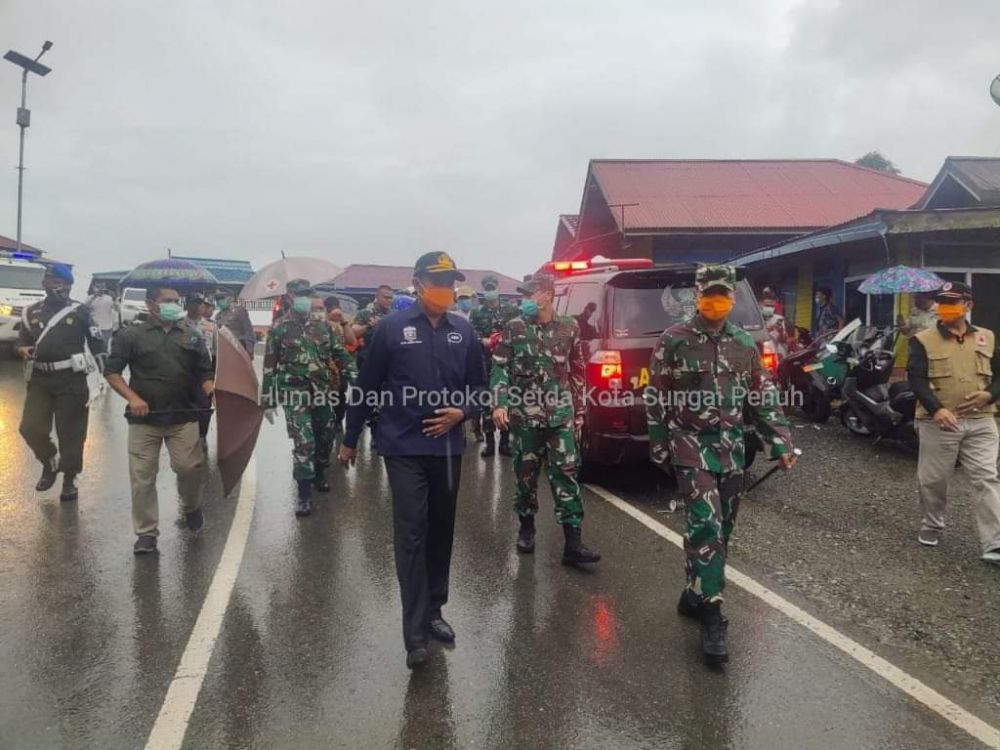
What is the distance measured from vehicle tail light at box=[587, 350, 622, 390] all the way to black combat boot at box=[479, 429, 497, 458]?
8.99 ft

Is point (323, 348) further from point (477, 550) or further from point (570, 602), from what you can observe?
point (570, 602)

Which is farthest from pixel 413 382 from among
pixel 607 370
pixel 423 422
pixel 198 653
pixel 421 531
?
pixel 607 370

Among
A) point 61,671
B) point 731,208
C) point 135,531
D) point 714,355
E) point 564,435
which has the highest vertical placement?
point 731,208

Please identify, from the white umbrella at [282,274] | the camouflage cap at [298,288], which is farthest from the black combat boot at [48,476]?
the white umbrella at [282,274]

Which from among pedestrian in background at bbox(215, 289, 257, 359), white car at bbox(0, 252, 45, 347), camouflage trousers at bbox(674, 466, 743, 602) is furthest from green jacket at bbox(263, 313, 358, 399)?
white car at bbox(0, 252, 45, 347)

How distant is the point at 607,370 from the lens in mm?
5730

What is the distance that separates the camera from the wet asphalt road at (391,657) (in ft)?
9.34

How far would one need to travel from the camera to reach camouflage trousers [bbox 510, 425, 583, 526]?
4625 mm

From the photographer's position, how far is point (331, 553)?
489 cm

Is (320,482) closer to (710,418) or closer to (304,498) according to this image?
(304,498)

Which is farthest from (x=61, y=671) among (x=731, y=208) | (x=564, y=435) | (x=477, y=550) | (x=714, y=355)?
(x=731, y=208)

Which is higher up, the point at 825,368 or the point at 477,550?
the point at 825,368

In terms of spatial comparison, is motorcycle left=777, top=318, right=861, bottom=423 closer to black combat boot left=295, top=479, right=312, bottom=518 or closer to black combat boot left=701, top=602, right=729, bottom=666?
black combat boot left=295, top=479, right=312, bottom=518

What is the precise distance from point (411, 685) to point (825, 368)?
7.89 metres
